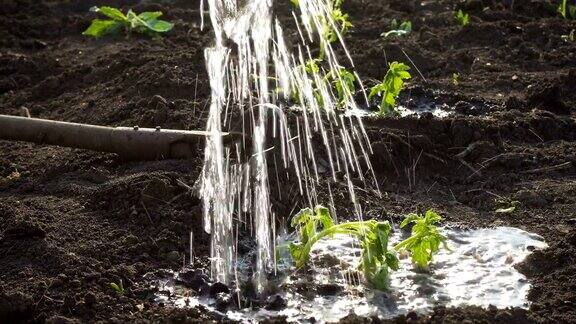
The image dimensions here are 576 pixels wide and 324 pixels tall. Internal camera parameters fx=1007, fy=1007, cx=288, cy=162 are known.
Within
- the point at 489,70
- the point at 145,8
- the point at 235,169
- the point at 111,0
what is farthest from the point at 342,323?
the point at 111,0

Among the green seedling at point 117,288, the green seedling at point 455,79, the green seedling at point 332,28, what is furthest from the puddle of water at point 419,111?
the green seedling at point 117,288

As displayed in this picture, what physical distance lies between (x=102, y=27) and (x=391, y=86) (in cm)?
272

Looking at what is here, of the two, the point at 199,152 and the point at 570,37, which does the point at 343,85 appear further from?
the point at 570,37

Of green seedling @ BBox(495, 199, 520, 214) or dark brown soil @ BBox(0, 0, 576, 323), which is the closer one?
dark brown soil @ BBox(0, 0, 576, 323)

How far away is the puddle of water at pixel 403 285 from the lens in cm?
394

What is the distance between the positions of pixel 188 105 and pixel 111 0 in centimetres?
272

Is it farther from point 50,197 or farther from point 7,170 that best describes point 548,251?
point 7,170

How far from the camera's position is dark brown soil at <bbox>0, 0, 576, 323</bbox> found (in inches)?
160

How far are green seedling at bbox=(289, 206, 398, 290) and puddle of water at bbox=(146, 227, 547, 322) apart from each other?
0.07 m

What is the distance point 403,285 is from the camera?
4.10 m

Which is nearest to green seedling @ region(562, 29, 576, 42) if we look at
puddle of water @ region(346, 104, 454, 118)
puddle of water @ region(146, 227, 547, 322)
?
puddle of water @ region(346, 104, 454, 118)

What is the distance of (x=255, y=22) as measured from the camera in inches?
260

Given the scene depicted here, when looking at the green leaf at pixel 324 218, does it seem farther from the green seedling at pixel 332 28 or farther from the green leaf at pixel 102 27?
the green leaf at pixel 102 27

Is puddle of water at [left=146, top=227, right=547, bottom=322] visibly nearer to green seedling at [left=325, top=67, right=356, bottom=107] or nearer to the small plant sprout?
green seedling at [left=325, top=67, right=356, bottom=107]
